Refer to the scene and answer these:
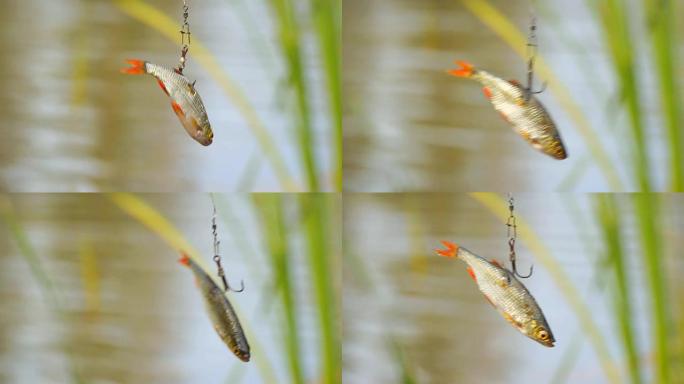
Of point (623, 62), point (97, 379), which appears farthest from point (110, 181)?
point (623, 62)

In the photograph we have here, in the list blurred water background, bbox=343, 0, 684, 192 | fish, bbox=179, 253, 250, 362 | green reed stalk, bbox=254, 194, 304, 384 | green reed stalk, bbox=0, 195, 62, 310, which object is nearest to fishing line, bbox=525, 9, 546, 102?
blurred water background, bbox=343, 0, 684, 192

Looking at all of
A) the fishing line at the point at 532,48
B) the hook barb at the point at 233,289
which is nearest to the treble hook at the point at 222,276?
the hook barb at the point at 233,289

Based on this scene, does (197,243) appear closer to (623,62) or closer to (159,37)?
(159,37)

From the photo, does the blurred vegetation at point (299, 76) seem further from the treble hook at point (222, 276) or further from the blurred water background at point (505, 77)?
the treble hook at point (222, 276)

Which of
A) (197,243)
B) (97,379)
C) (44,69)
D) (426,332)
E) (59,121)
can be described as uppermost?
(44,69)

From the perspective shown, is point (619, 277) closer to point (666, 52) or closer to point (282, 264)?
point (666, 52)

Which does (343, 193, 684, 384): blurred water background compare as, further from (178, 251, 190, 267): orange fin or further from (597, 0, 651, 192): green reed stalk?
(178, 251, 190, 267): orange fin

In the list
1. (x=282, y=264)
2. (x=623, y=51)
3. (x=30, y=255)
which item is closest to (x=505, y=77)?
(x=623, y=51)

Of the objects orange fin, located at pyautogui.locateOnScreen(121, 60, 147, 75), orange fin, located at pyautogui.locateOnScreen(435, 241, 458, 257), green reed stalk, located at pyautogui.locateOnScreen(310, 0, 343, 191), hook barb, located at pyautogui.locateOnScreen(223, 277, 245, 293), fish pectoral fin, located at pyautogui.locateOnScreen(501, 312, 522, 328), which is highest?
green reed stalk, located at pyautogui.locateOnScreen(310, 0, 343, 191)
